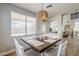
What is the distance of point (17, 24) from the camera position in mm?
1647

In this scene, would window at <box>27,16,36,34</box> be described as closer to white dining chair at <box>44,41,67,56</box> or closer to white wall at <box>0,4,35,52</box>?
white wall at <box>0,4,35,52</box>

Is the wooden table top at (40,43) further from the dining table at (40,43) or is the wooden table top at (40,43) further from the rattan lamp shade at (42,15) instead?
the rattan lamp shade at (42,15)

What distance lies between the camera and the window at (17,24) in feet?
5.35

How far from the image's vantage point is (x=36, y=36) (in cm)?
170

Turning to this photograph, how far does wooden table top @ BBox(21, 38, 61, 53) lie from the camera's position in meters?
1.61

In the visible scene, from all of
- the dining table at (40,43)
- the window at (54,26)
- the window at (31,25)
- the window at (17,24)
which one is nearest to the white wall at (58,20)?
the window at (54,26)

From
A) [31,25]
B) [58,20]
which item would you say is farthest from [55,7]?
[31,25]

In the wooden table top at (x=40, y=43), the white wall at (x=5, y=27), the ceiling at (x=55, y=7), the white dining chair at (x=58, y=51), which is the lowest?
the white dining chair at (x=58, y=51)

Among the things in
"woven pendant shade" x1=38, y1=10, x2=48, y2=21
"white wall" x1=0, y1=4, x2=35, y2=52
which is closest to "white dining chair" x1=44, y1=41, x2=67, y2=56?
"woven pendant shade" x1=38, y1=10, x2=48, y2=21

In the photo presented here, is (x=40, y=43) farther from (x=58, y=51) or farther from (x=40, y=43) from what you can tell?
(x=58, y=51)

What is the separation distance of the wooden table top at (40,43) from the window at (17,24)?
0.15 m

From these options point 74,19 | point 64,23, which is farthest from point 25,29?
point 74,19

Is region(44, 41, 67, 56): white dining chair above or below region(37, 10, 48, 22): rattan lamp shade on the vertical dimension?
below

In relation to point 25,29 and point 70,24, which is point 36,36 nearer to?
point 25,29
